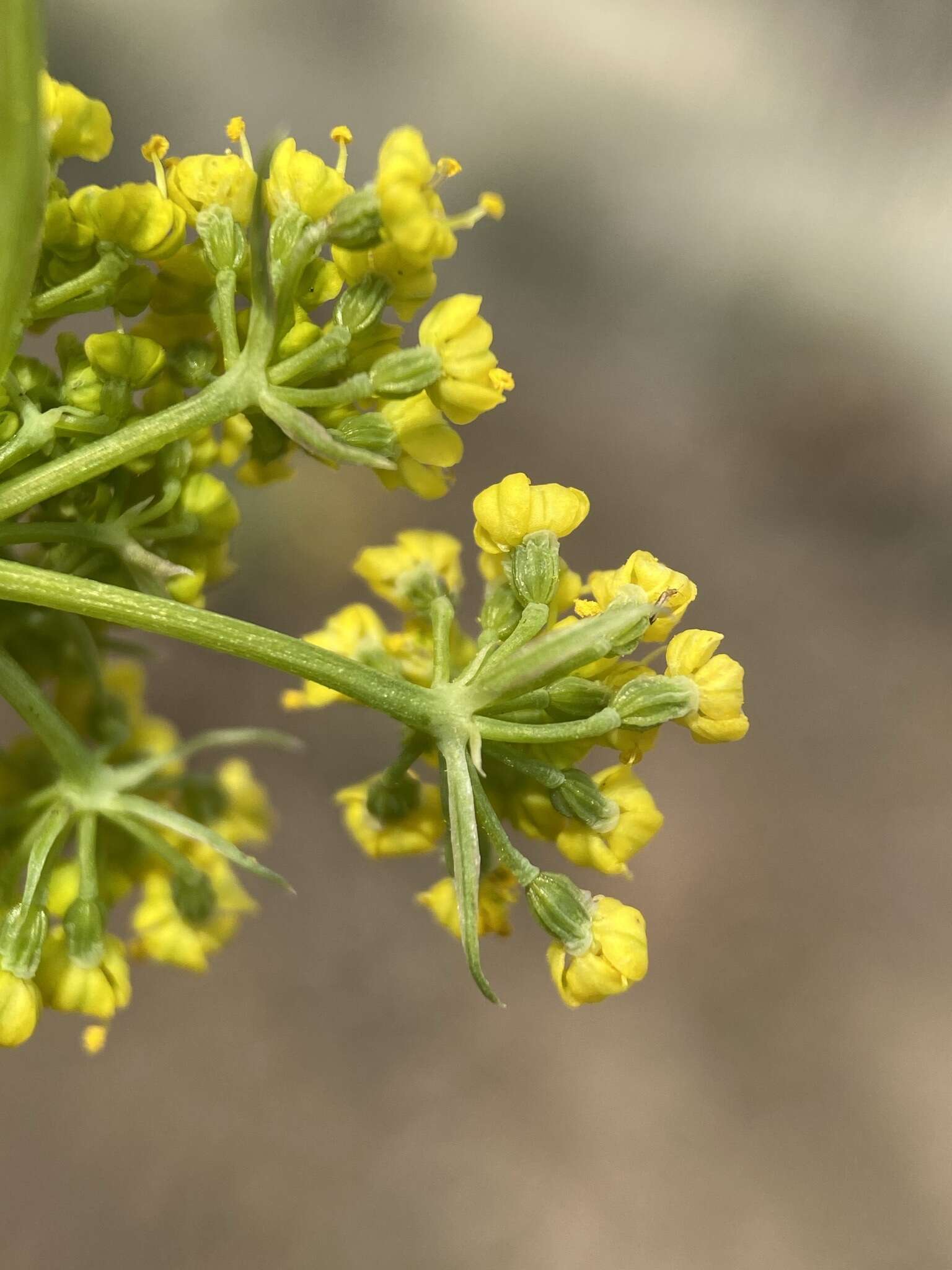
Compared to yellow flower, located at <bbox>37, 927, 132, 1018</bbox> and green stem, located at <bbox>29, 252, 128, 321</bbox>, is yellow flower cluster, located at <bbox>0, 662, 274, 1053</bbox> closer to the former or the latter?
yellow flower, located at <bbox>37, 927, 132, 1018</bbox>

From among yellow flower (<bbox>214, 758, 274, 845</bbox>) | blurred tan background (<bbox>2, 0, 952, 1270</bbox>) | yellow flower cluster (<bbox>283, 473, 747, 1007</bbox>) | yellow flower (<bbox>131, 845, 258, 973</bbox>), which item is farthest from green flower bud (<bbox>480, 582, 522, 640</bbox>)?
blurred tan background (<bbox>2, 0, 952, 1270</bbox>)

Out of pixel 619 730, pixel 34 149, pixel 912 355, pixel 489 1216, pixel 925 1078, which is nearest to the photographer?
pixel 34 149

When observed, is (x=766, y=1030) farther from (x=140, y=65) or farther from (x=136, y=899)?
(x=140, y=65)

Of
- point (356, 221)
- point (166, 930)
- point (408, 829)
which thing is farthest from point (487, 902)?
point (356, 221)

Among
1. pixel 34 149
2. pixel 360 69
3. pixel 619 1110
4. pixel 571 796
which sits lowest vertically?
pixel 619 1110

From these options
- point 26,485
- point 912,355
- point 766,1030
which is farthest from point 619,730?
point 912,355

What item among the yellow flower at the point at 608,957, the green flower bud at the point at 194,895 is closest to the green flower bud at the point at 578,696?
the yellow flower at the point at 608,957
